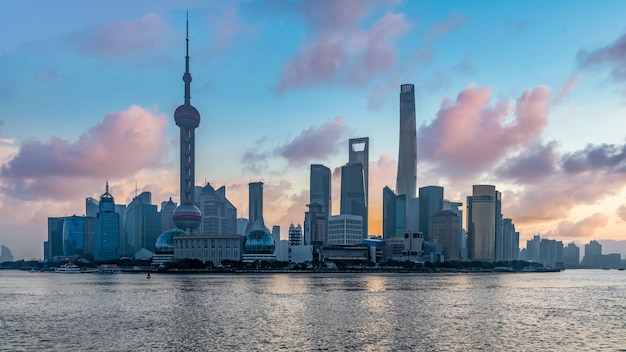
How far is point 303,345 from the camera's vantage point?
67062mm

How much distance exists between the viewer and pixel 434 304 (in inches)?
4537

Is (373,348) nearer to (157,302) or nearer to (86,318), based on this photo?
(86,318)

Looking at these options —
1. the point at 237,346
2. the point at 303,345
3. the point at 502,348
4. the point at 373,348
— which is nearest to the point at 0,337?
the point at 237,346

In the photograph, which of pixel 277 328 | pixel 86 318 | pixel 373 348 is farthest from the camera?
pixel 86 318

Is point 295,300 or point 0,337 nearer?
point 0,337

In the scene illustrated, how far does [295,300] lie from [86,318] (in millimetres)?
42889

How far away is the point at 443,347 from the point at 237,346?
72.3 ft

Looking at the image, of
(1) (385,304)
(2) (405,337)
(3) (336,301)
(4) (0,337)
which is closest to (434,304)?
(1) (385,304)

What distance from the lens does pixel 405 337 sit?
73.4 m

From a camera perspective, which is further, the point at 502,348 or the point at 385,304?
the point at 385,304

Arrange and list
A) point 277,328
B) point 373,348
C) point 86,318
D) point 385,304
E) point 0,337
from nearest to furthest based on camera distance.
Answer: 1. point 373,348
2. point 0,337
3. point 277,328
4. point 86,318
5. point 385,304

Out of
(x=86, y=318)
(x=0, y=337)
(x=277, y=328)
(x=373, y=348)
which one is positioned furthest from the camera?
(x=86, y=318)

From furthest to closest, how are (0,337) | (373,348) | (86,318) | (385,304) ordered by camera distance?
(385,304)
(86,318)
(0,337)
(373,348)

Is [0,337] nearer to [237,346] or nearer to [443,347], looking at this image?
[237,346]
